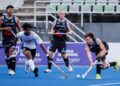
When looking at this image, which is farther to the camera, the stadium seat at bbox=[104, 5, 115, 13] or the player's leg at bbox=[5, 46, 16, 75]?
the stadium seat at bbox=[104, 5, 115, 13]

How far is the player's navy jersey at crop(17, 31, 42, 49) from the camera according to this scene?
15.6 m

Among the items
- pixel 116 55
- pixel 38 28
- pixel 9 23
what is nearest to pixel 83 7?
pixel 38 28

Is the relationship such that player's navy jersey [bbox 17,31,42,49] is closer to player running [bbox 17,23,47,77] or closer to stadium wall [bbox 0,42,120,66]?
player running [bbox 17,23,47,77]

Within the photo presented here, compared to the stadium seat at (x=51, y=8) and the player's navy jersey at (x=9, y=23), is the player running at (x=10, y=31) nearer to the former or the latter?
the player's navy jersey at (x=9, y=23)

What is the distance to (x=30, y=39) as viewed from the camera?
620 inches

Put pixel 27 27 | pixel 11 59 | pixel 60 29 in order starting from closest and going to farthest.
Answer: pixel 27 27 → pixel 11 59 → pixel 60 29

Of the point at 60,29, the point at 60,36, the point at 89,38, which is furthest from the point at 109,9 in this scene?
the point at 89,38

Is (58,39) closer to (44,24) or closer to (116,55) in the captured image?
(116,55)

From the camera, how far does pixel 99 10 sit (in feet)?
89.4

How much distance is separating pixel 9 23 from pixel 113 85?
15.1 feet

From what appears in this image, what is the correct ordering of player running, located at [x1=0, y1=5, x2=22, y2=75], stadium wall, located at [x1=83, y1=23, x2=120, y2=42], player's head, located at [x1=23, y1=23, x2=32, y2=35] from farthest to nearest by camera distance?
stadium wall, located at [x1=83, y1=23, x2=120, y2=42] → player running, located at [x1=0, y1=5, x2=22, y2=75] → player's head, located at [x1=23, y1=23, x2=32, y2=35]

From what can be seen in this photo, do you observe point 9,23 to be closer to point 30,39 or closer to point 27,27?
point 30,39

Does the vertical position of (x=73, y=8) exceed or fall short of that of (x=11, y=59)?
it exceeds it

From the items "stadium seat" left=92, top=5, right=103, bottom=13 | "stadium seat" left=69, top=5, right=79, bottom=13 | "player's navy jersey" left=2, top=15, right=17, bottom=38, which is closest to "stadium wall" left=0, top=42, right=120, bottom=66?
"stadium seat" left=92, top=5, right=103, bottom=13
